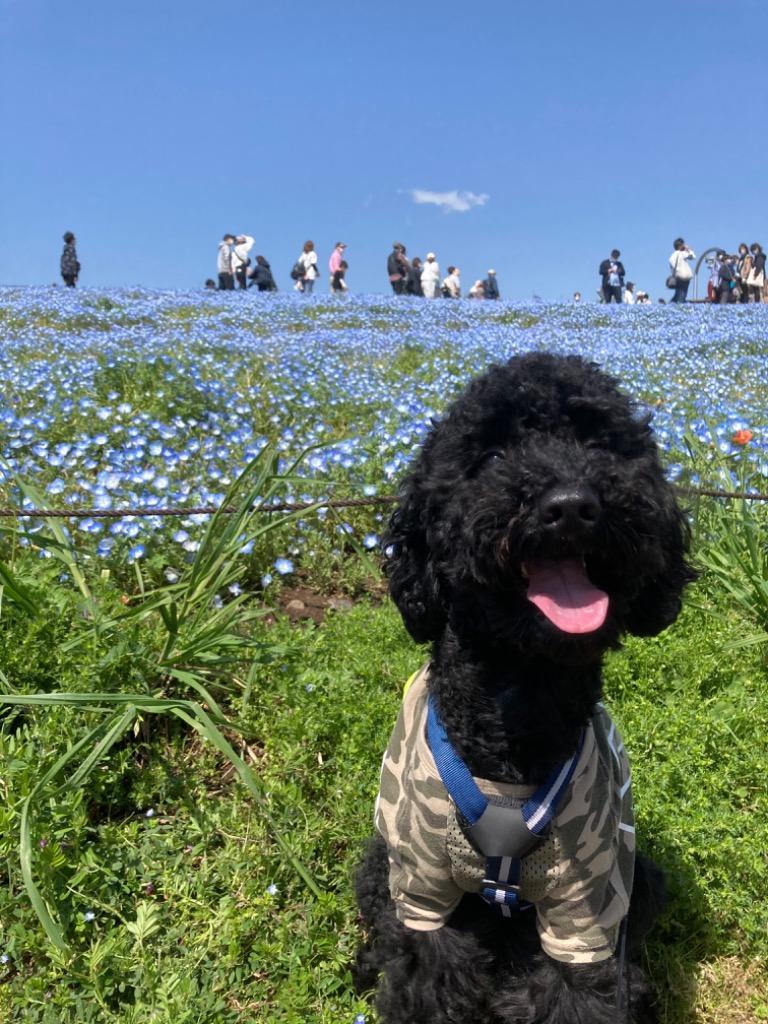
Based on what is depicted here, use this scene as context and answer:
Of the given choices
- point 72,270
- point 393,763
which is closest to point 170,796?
point 393,763

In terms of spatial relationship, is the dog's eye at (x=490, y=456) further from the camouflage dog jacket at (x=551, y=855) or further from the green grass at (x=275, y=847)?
the green grass at (x=275, y=847)

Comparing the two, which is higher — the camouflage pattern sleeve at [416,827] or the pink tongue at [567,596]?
the pink tongue at [567,596]

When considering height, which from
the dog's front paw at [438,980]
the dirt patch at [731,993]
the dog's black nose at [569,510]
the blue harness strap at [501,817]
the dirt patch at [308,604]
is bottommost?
the dirt patch at [731,993]

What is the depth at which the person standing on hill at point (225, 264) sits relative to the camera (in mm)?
22078

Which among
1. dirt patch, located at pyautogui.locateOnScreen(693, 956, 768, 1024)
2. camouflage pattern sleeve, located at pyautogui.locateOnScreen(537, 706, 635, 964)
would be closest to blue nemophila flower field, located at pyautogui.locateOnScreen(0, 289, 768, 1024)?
dirt patch, located at pyautogui.locateOnScreen(693, 956, 768, 1024)

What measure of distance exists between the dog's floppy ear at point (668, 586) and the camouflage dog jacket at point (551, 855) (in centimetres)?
27

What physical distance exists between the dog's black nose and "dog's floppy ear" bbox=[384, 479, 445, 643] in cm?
41

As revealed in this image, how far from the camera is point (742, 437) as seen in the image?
4105 millimetres

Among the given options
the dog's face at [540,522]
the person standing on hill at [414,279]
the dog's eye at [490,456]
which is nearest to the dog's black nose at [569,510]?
the dog's face at [540,522]

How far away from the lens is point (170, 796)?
2.66 metres

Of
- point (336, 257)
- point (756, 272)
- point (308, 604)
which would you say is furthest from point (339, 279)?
point (308, 604)

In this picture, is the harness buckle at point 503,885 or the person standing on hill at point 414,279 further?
the person standing on hill at point 414,279

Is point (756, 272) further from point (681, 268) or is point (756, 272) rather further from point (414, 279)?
point (414, 279)

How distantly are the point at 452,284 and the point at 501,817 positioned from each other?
26236 millimetres
